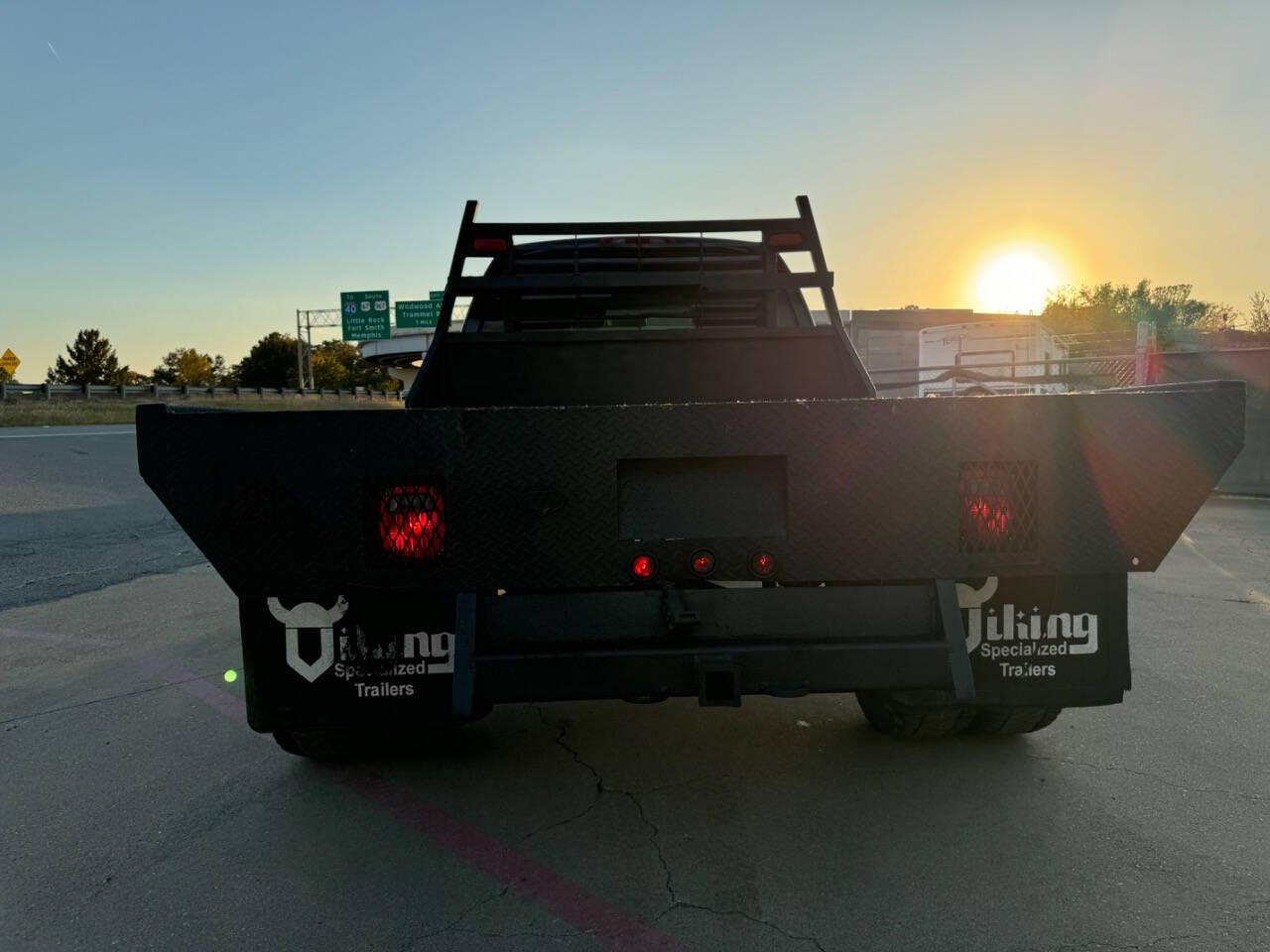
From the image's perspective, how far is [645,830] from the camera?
9.14 feet

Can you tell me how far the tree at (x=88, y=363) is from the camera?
93.3 m

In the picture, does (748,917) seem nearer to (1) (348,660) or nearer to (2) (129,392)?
(1) (348,660)

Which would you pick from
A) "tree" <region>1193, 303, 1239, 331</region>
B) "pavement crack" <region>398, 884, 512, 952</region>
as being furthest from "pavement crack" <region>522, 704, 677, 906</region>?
"tree" <region>1193, 303, 1239, 331</region>

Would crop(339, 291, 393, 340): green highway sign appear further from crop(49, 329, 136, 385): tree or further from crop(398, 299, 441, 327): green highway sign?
crop(49, 329, 136, 385): tree

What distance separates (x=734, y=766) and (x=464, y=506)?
1594 mm

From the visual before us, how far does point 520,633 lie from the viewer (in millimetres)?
2621

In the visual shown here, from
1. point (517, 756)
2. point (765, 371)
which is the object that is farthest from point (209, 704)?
point (765, 371)

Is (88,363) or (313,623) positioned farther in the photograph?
(88,363)

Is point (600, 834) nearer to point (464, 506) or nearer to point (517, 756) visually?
point (517, 756)

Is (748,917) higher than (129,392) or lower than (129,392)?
lower

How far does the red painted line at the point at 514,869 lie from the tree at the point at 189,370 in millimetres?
120123

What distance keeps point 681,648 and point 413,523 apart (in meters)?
0.92

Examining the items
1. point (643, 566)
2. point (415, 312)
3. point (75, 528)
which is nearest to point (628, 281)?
point (643, 566)

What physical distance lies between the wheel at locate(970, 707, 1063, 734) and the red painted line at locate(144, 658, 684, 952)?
178cm
